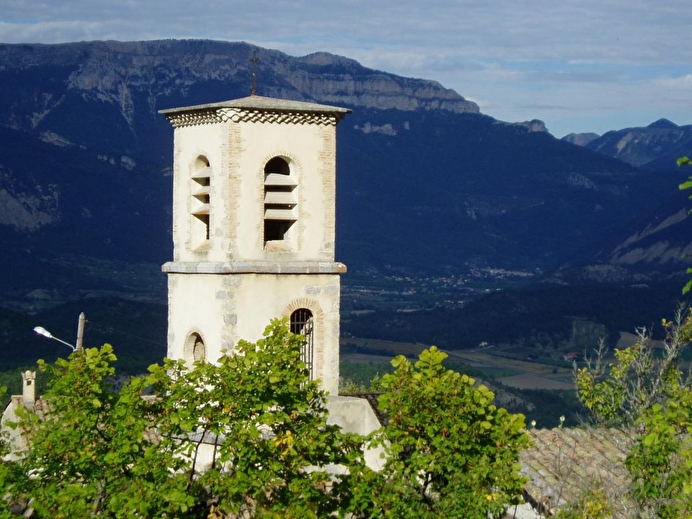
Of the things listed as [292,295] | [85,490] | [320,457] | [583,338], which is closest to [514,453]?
[320,457]

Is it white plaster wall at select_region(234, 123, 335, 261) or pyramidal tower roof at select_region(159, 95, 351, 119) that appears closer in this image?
pyramidal tower roof at select_region(159, 95, 351, 119)

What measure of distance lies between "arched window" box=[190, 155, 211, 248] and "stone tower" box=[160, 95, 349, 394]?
0.08 ft

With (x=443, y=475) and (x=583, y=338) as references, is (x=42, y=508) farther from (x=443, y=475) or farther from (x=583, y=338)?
(x=583, y=338)

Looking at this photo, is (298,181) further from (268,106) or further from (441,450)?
(441,450)

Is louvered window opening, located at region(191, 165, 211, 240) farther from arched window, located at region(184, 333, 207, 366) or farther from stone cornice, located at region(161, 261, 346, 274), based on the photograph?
arched window, located at region(184, 333, 207, 366)

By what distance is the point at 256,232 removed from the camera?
22.8 meters

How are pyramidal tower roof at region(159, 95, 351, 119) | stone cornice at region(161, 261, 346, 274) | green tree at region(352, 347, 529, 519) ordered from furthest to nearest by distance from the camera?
1. pyramidal tower roof at region(159, 95, 351, 119)
2. stone cornice at region(161, 261, 346, 274)
3. green tree at region(352, 347, 529, 519)

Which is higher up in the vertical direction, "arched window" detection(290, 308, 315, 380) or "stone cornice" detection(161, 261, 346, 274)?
"stone cornice" detection(161, 261, 346, 274)

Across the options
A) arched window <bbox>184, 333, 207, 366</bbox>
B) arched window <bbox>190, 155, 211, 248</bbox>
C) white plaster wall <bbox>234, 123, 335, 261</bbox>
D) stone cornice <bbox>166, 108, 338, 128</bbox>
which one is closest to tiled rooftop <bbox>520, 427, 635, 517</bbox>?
white plaster wall <bbox>234, 123, 335, 261</bbox>

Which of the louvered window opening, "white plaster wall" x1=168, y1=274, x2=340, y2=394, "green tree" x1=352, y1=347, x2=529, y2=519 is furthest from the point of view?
the louvered window opening

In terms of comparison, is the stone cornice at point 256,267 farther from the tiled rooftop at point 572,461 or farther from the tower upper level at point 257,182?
the tiled rooftop at point 572,461

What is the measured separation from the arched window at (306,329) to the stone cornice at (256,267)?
2.56ft

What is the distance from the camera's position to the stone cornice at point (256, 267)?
73.6ft

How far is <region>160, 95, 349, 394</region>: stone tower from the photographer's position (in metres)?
22.5
